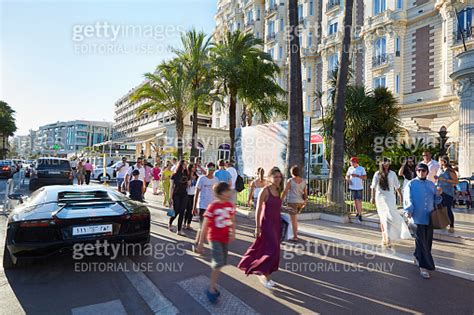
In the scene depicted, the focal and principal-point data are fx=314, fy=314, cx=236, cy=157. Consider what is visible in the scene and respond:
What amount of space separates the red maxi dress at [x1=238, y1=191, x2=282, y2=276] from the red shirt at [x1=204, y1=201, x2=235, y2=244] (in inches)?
22.5

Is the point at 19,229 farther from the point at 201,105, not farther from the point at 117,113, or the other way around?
the point at 117,113

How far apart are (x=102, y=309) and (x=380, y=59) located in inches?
1083

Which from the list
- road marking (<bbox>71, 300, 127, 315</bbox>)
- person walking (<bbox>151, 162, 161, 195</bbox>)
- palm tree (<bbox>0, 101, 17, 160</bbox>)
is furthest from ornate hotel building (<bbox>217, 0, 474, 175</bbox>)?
palm tree (<bbox>0, 101, 17, 160</bbox>)

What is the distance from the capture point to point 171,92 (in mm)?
20203

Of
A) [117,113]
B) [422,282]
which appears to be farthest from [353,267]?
[117,113]

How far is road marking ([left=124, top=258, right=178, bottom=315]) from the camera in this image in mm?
3621

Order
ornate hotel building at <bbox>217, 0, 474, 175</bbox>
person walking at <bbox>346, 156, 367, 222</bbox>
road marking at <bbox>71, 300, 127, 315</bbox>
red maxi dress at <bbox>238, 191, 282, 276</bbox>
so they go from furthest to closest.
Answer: ornate hotel building at <bbox>217, 0, 474, 175</bbox>
person walking at <bbox>346, 156, 367, 222</bbox>
red maxi dress at <bbox>238, 191, 282, 276</bbox>
road marking at <bbox>71, 300, 127, 315</bbox>

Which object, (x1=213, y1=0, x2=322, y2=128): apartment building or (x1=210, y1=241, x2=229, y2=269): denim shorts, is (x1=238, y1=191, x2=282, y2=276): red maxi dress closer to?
(x1=210, y1=241, x2=229, y2=269): denim shorts

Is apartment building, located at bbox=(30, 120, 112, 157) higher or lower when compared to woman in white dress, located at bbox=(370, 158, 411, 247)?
higher

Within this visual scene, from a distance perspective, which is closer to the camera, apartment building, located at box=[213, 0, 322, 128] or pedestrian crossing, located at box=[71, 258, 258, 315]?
pedestrian crossing, located at box=[71, 258, 258, 315]

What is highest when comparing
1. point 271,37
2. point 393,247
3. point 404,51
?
point 271,37

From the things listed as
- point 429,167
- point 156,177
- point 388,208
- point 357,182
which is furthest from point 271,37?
point 388,208

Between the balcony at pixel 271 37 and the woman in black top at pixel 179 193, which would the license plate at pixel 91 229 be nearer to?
the woman in black top at pixel 179 193

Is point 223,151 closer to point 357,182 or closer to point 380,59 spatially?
point 380,59
